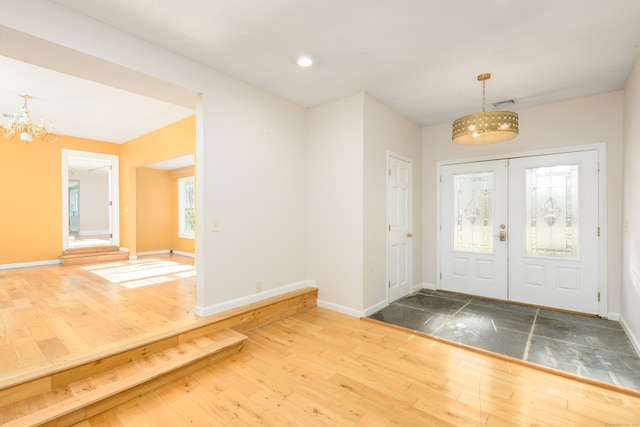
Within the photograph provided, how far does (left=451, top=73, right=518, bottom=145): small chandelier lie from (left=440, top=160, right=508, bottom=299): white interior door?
70.2 inches

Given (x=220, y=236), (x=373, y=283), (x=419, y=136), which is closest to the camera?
(x=220, y=236)

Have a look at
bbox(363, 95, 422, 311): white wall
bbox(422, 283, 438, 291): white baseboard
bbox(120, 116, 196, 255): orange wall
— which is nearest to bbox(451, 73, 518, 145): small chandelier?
bbox(363, 95, 422, 311): white wall

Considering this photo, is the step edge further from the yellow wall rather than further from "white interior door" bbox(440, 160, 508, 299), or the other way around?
"white interior door" bbox(440, 160, 508, 299)

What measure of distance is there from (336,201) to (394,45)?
77.4 inches

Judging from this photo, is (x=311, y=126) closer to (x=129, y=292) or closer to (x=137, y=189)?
(x=129, y=292)

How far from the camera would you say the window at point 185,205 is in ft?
27.2

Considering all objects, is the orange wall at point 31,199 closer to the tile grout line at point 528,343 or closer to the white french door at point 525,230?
the white french door at point 525,230

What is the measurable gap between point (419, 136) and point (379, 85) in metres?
1.92

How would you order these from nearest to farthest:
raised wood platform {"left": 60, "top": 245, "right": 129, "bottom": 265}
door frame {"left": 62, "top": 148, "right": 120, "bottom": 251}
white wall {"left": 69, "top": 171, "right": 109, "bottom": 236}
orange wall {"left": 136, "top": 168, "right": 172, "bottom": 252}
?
raised wood platform {"left": 60, "top": 245, "right": 129, "bottom": 265} → door frame {"left": 62, "top": 148, "right": 120, "bottom": 251} → orange wall {"left": 136, "top": 168, "right": 172, "bottom": 252} → white wall {"left": 69, "top": 171, "right": 109, "bottom": 236}

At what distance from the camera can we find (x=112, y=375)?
7.18 ft

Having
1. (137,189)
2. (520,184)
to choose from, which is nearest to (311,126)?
(520,184)

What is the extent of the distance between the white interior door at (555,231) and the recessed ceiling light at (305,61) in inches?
133

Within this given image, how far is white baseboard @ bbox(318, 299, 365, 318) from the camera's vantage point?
372 centimetres

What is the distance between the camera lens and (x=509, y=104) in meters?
4.08
